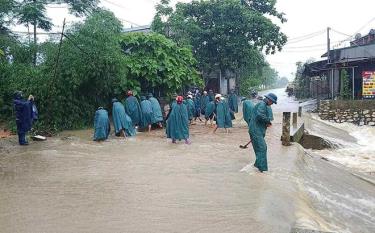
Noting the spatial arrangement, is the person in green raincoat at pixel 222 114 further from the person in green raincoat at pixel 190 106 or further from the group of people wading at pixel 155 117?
the person in green raincoat at pixel 190 106

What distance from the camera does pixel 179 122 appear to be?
13141 millimetres

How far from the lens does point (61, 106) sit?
15.5 meters

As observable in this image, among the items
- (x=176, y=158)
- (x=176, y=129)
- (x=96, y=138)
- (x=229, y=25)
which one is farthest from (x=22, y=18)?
(x=229, y=25)

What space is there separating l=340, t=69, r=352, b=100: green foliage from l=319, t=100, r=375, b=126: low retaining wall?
1.99 meters

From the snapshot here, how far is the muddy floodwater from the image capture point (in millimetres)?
5793

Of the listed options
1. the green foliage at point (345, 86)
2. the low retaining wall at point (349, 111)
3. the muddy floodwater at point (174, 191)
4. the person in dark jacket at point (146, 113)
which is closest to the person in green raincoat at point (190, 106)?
the person in dark jacket at point (146, 113)

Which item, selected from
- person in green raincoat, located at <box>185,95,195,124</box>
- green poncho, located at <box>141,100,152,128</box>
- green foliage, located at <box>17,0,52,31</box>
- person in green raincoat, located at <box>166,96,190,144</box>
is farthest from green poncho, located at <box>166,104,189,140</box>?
green foliage, located at <box>17,0,52,31</box>

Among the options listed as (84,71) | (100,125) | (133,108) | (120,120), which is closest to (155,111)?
(133,108)

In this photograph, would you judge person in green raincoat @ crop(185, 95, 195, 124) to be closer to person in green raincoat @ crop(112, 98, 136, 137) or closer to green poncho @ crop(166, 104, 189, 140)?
person in green raincoat @ crop(112, 98, 136, 137)

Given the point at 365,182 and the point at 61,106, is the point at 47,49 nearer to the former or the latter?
the point at 61,106

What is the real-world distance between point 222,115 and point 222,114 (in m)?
0.04

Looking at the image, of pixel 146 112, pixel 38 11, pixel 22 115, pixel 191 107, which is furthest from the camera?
pixel 191 107

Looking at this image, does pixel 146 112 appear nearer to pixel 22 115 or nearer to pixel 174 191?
pixel 22 115

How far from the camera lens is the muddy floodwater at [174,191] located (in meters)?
5.79
